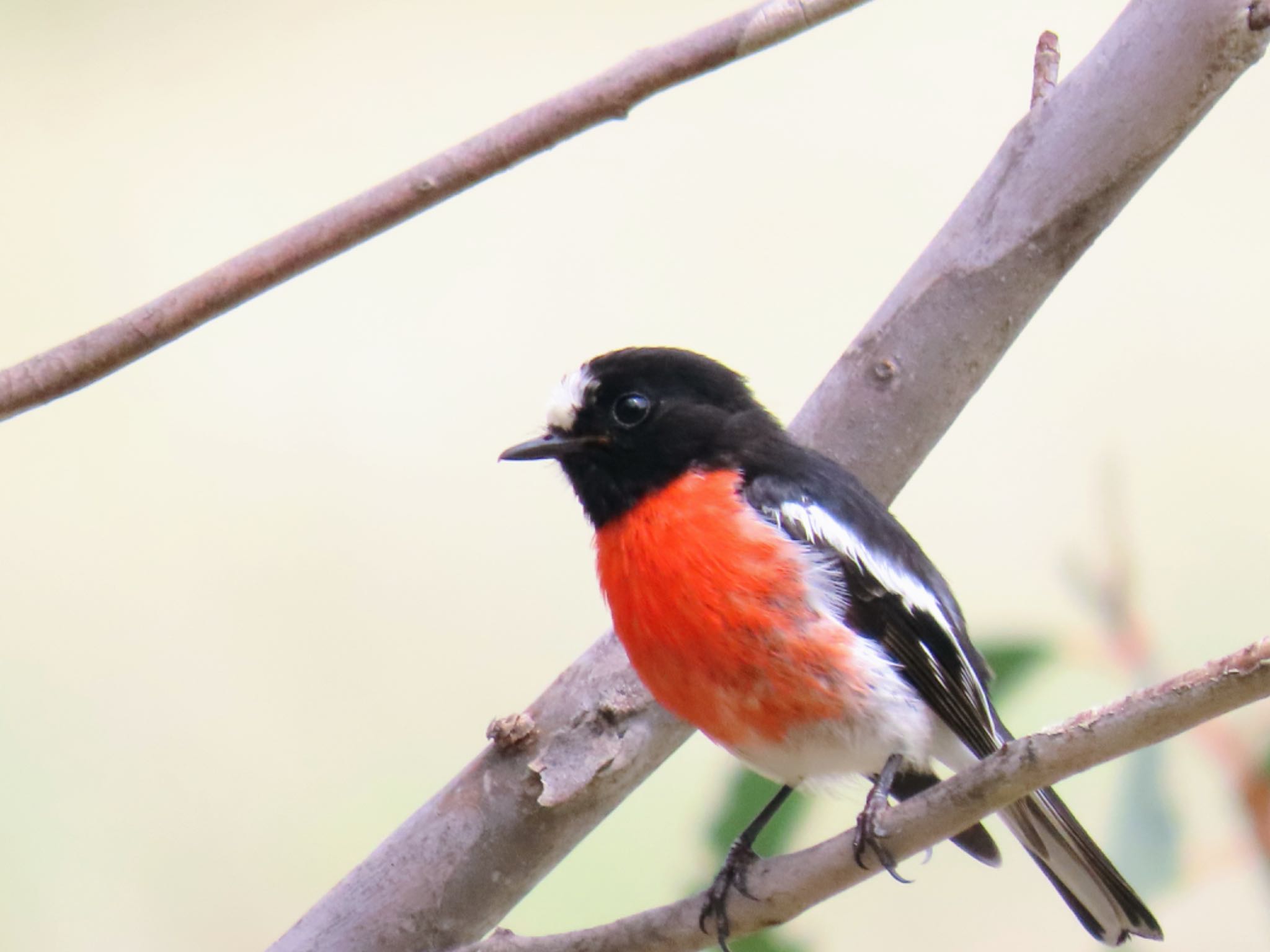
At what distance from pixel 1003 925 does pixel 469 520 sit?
4.23ft

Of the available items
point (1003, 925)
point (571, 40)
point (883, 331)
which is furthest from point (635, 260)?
point (1003, 925)

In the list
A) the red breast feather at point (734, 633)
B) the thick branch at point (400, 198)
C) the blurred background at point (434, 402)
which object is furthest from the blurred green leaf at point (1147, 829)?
the thick branch at point (400, 198)

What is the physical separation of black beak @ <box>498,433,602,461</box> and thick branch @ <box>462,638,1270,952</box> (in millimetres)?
601

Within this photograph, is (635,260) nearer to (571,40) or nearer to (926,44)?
(571,40)

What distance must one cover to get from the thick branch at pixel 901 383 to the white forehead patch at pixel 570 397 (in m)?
0.29

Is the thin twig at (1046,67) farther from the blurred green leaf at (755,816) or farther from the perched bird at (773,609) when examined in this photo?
the blurred green leaf at (755,816)

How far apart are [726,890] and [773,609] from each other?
1.04ft

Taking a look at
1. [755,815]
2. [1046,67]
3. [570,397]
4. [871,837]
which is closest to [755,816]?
[755,815]

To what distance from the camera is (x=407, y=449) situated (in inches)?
101

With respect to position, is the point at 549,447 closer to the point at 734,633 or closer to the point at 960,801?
the point at 734,633

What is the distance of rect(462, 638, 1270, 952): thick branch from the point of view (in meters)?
0.94

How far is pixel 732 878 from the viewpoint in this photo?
4.88 feet

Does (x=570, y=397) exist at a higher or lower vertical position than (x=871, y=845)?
higher

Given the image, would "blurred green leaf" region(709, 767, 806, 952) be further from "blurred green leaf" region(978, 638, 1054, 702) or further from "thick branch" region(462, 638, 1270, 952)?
"thick branch" region(462, 638, 1270, 952)
